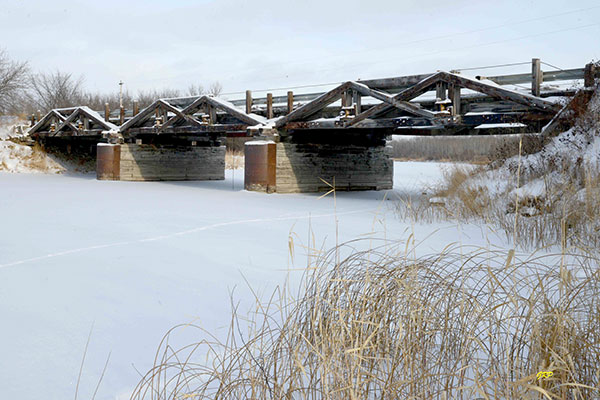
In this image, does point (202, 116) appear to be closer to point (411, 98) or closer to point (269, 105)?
point (269, 105)

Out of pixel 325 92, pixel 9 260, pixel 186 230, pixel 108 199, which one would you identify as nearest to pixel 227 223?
pixel 186 230

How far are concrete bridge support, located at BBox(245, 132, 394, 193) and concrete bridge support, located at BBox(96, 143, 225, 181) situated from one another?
7081 mm

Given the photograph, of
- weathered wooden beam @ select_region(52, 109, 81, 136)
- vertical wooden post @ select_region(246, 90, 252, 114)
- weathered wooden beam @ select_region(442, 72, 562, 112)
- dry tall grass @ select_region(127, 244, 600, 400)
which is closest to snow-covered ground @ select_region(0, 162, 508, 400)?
dry tall grass @ select_region(127, 244, 600, 400)

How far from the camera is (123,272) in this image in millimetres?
5512

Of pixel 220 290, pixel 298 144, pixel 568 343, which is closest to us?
pixel 568 343

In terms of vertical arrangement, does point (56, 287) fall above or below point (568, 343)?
below

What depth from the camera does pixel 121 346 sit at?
11.6 feet

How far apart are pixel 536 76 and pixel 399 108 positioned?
3119 mm

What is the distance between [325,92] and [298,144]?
221 cm

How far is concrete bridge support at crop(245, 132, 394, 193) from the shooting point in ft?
51.0

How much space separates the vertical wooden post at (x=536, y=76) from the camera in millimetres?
10328

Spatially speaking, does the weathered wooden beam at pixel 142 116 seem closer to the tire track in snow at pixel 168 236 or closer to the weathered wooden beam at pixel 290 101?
the weathered wooden beam at pixel 290 101

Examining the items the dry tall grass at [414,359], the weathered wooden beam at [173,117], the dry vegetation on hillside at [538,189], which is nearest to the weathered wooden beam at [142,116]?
the weathered wooden beam at [173,117]

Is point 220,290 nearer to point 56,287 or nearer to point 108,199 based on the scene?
point 56,287
